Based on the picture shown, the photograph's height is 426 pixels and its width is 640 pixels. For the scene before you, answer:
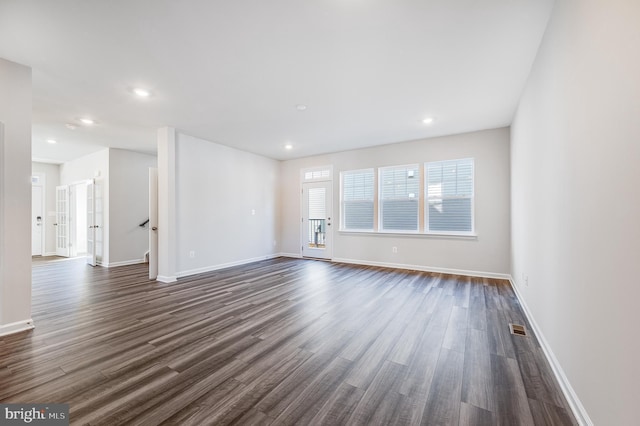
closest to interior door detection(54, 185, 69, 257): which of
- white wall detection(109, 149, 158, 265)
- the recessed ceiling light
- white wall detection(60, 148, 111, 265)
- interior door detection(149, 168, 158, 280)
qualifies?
white wall detection(60, 148, 111, 265)

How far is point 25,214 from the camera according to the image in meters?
2.71

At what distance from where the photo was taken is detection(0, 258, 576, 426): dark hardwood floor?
1534 millimetres

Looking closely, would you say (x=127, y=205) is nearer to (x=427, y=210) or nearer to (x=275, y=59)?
(x=275, y=59)

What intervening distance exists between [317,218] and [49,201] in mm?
8238

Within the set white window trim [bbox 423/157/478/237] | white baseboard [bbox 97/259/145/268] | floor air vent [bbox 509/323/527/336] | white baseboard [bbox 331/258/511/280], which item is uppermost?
white window trim [bbox 423/157/478/237]

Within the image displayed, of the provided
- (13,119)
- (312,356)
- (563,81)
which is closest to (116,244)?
(13,119)

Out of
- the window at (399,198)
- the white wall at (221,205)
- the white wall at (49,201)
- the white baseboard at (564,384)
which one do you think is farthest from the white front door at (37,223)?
the white baseboard at (564,384)

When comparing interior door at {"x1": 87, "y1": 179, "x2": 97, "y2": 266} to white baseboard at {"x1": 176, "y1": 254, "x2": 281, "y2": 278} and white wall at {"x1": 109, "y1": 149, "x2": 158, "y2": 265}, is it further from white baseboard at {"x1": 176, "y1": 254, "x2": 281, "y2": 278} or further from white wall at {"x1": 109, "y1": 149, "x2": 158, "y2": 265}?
white baseboard at {"x1": 176, "y1": 254, "x2": 281, "y2": 278}

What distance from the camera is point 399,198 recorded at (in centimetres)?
564

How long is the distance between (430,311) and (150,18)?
157 inches

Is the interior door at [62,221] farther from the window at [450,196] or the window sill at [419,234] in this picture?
the window at [450,196]

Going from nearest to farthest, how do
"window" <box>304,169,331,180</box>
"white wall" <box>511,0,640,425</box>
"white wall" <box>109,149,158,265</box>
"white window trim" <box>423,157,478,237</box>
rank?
Answer: "white wall" <box>511,0,640,425</box>
"white window trim" <box>423,157,478,237</box>
"white wall" <box>109,149,158,265</box>
"window" <box>304,169,331,180</box>

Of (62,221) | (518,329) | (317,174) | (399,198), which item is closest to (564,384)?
(518,329)

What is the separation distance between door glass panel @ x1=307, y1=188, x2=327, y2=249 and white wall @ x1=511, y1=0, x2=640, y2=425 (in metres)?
4.84
